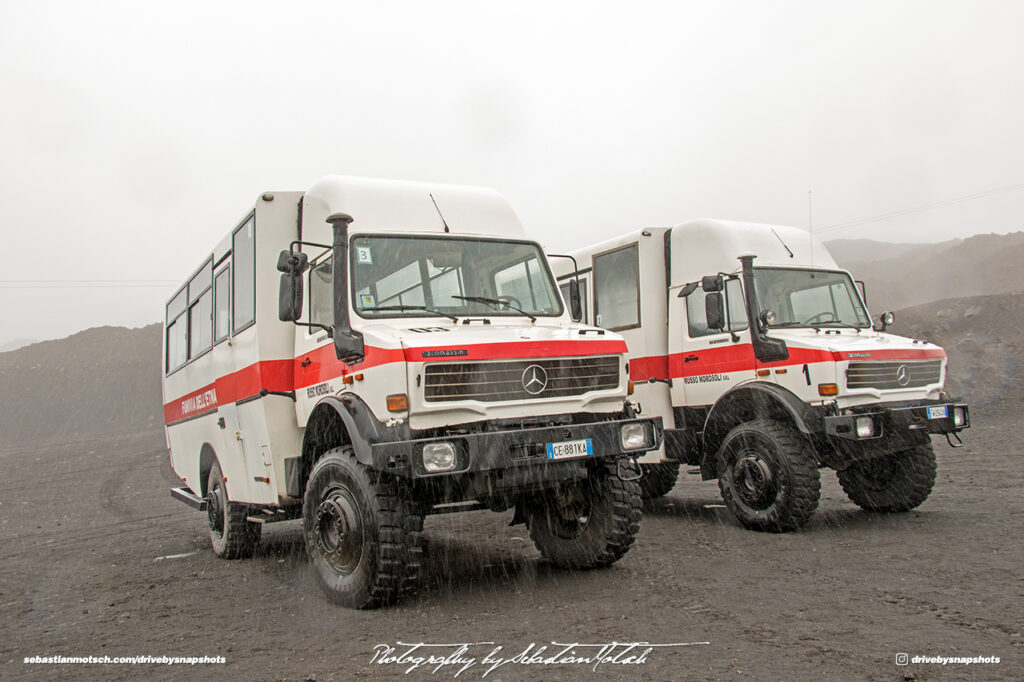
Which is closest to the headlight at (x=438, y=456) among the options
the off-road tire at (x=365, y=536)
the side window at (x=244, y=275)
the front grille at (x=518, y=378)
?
the front grille at (x=518, y=378)

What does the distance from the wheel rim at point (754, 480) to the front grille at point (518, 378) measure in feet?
9.27

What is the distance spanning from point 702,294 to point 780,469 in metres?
2.46

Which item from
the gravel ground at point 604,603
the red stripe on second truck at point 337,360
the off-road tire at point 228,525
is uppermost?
the red stripe on second truck at point 337,360

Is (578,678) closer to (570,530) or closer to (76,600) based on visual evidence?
(570,530)

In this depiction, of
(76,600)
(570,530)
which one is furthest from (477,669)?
(76,600)

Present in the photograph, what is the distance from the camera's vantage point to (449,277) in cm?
665

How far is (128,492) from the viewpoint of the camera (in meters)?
18.6

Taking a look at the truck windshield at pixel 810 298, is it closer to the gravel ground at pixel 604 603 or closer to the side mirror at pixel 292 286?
the gravel ground at pixel 604 603

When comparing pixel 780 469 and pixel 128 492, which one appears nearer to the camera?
pixel 780 469

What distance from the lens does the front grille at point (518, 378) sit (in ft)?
18.0

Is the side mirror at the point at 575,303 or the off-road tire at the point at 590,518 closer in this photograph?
the off-road tire at the point at 590,518

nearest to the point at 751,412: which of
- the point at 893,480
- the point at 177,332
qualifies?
the point at 893,480

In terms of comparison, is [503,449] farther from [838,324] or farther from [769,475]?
[838,324]

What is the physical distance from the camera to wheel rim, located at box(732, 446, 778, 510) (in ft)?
27.0
